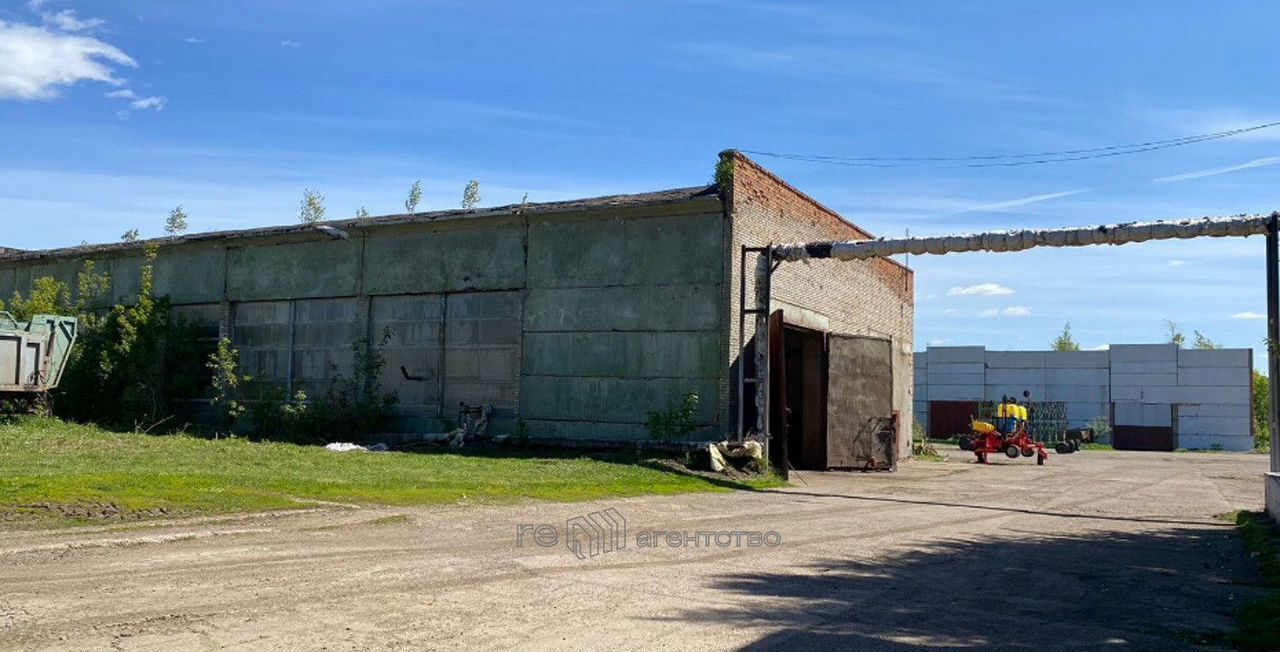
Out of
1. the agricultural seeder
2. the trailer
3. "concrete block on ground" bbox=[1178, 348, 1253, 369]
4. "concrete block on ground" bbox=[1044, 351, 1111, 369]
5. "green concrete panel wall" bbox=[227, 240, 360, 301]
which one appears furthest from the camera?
"concrete block on ground" bbox=[1044, 351, 1111, 369]

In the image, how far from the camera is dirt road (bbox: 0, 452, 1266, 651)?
6156 millimetres

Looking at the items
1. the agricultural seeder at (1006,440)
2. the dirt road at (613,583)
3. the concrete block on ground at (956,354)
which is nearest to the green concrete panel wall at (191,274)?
the dirt road at (613,583)

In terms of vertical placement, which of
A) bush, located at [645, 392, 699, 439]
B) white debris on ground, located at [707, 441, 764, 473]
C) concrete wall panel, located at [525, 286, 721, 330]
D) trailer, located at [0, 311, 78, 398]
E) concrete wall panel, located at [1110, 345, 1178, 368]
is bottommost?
white debris on ground, located at [707, 441, 764, 473]

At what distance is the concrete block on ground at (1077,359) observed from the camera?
5244cm

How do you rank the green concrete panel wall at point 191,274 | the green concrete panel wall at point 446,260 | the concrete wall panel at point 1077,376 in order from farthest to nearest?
the concrete wall panel at point 1077,376
the green concrete panel wall at point 191,274
the green concrete panel wall at point 446,260

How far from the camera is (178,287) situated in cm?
2656

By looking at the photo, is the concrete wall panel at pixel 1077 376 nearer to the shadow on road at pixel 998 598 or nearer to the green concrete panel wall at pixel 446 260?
the green concrete panel wall at pixel 446 260

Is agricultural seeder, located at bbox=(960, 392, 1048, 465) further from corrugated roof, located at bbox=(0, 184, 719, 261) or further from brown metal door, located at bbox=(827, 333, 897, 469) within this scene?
corrugated roof, located at bbox=(0, 184, 719, 261)

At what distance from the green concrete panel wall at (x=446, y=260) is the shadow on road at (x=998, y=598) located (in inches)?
507

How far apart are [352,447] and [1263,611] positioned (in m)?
17.0

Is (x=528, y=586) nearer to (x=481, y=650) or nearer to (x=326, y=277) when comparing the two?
(x=481, y=650)

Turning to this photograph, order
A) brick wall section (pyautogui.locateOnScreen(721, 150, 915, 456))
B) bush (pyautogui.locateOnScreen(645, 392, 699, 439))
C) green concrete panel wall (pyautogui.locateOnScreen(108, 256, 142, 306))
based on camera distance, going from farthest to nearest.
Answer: green concrete panel wall (pyautogui.locateOnScreen(108, 256, 142, 306)) < brick wall section (pyautogui.locateOnScreen(721, 150, 915, 456)) < bush (pyautogui.locateOnScreen(645, 392, 699, 439))

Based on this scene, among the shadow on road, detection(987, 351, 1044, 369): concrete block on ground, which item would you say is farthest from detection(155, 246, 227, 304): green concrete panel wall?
detection(987, 351, 1044, 369): concrete block on ground

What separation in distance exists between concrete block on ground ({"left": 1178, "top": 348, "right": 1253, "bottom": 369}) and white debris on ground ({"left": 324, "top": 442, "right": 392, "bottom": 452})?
42.0 m
